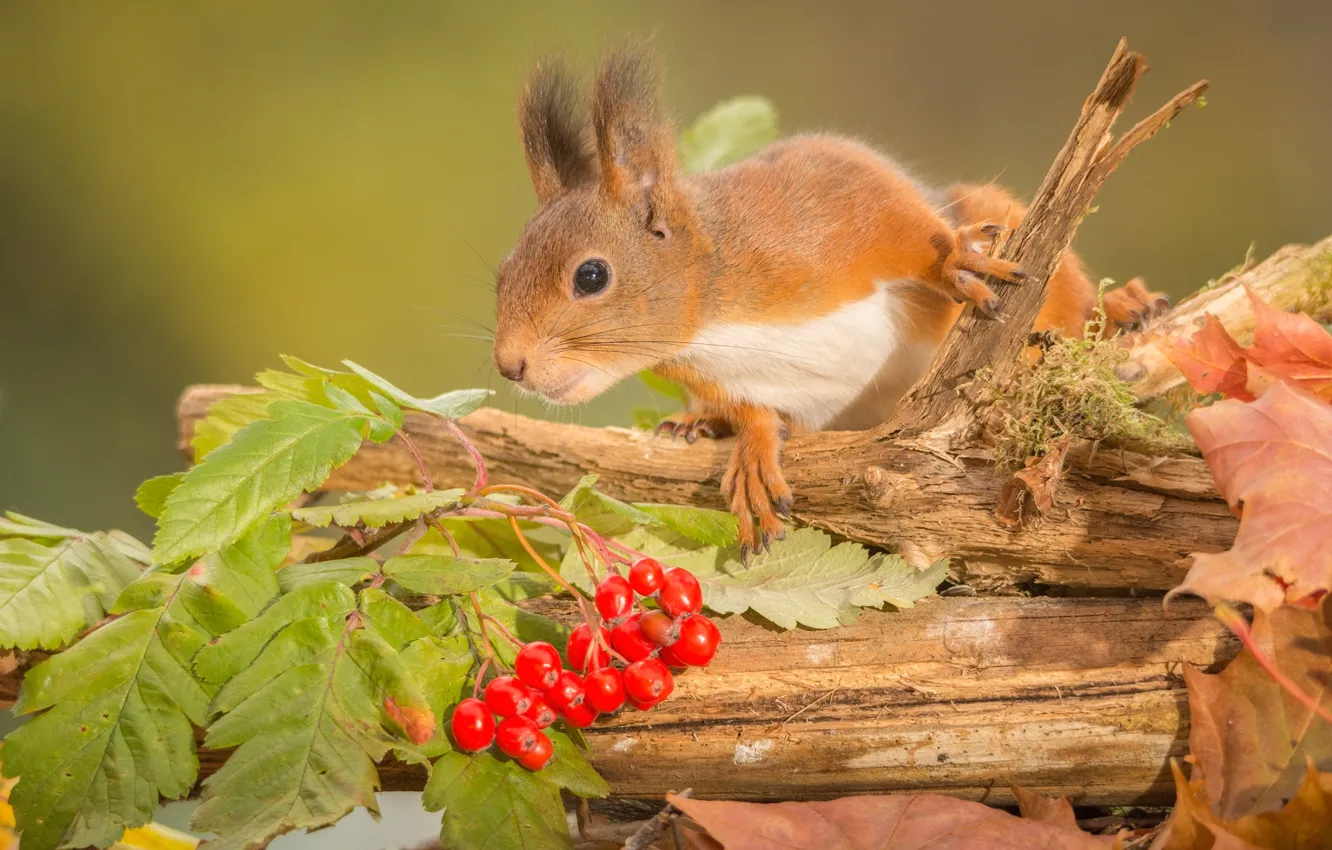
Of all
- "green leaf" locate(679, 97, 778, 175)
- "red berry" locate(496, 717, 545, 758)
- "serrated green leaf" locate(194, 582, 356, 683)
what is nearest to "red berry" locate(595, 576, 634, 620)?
"red berry" locate(496, 717, 545, 758)

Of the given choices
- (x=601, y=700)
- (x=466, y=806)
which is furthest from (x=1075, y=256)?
(x=466, y=806)

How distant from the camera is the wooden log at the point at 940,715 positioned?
87 centimetres

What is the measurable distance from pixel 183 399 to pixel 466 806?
1.11m

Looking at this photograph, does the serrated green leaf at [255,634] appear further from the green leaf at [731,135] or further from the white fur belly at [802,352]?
the green leaf at [731,135]

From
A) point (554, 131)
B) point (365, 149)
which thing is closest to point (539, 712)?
point (554, 131)

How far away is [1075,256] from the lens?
1.35 m

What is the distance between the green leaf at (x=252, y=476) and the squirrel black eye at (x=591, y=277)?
0.34 metres

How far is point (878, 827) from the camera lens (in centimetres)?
77

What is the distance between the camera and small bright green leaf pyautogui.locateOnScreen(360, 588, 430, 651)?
33.2 inches

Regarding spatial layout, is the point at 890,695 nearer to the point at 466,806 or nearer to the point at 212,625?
the point at 466,806

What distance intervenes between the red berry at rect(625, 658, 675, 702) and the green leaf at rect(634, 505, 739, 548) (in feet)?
0.73

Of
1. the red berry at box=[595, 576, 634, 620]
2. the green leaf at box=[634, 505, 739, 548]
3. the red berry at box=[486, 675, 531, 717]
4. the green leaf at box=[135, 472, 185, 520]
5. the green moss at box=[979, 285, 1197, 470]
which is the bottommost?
the red berry at box=[486, 675, 531, 717]

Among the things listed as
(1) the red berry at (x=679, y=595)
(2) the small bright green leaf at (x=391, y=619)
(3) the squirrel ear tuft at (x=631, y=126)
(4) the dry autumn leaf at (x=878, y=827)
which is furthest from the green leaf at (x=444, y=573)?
(3) the squirrel ear tuft at (x=631, y=126)

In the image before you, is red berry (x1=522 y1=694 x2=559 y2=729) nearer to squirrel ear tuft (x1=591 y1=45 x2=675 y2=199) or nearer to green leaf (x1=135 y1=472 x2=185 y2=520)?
green leaf (x1=135 y1=472 x2=185 y2=520)
